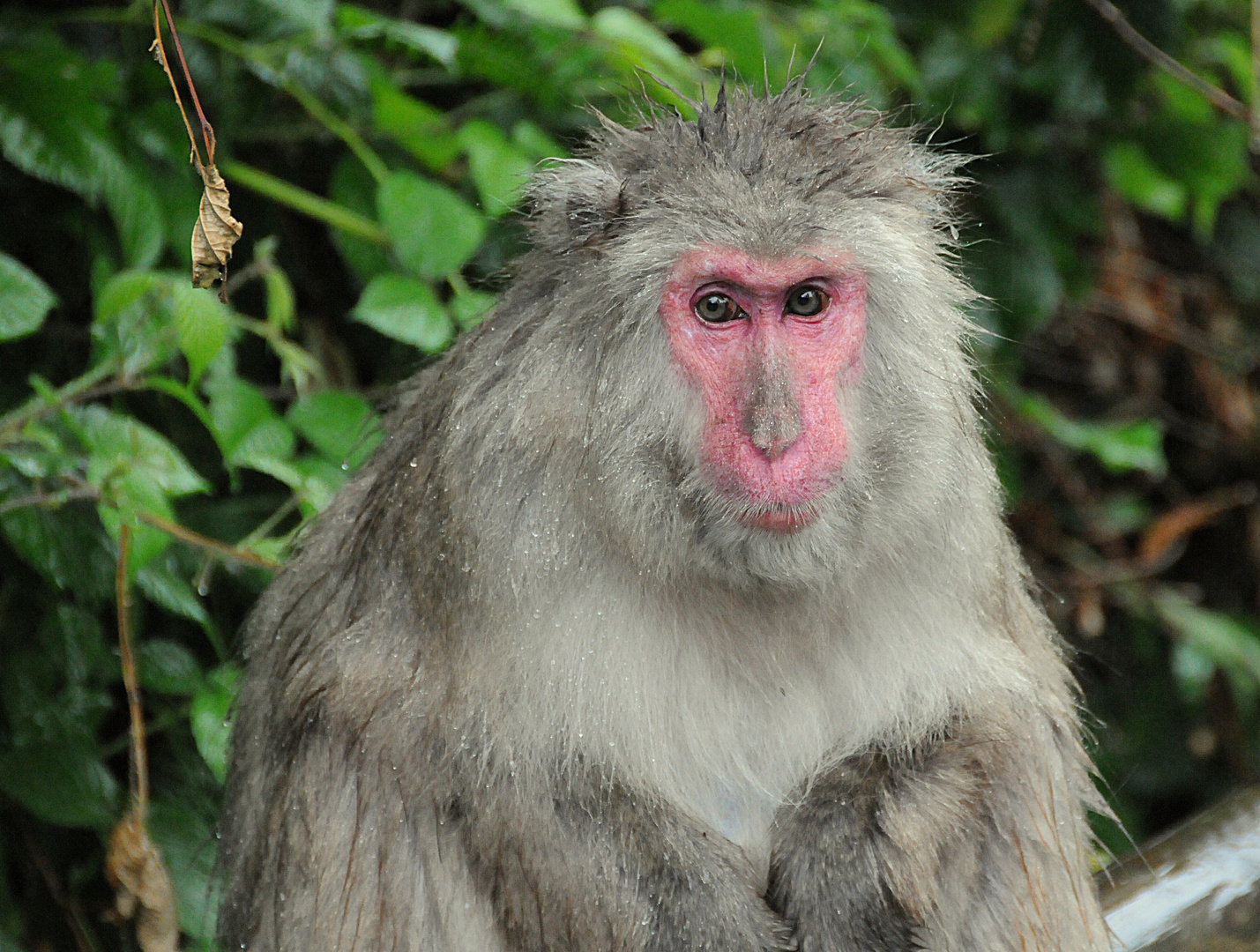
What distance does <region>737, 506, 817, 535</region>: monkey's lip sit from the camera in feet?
9.36

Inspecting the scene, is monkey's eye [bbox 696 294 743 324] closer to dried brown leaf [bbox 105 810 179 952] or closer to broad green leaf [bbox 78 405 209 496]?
broad green leaf [bbox 78 405 209 496]

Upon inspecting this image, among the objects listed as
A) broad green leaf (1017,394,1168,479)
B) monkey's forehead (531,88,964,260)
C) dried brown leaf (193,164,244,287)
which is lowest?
broad green leaf (1017,394,1168,479)

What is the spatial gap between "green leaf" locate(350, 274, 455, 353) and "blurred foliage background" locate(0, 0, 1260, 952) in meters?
0.01

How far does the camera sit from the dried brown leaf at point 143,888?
351cm

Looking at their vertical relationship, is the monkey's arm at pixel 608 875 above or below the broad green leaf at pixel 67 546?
below

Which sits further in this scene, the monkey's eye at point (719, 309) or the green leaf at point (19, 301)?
the green leaf at point (19, 301)

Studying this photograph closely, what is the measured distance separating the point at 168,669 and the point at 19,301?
3.54 feet

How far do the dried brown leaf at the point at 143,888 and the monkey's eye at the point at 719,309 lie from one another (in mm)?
1832

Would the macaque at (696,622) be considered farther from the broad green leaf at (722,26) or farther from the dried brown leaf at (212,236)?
the broad green leaf at (722,26)

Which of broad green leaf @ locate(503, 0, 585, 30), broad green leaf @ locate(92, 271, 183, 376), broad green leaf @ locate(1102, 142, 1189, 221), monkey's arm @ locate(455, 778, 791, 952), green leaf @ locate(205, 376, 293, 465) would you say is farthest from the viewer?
broad green leaf @ locate(1102, 142, 1189, 221)

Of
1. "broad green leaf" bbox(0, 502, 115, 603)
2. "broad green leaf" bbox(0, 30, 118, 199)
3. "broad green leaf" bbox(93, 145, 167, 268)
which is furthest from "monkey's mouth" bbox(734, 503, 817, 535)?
"broad green leaf" bbox(0, 30, 118, 199)

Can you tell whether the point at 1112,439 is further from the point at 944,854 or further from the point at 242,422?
the point at 242,422

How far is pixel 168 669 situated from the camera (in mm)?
3984

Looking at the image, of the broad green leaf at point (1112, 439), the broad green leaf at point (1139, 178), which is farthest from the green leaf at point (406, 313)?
the broad green leaf at point (1139, 178)
